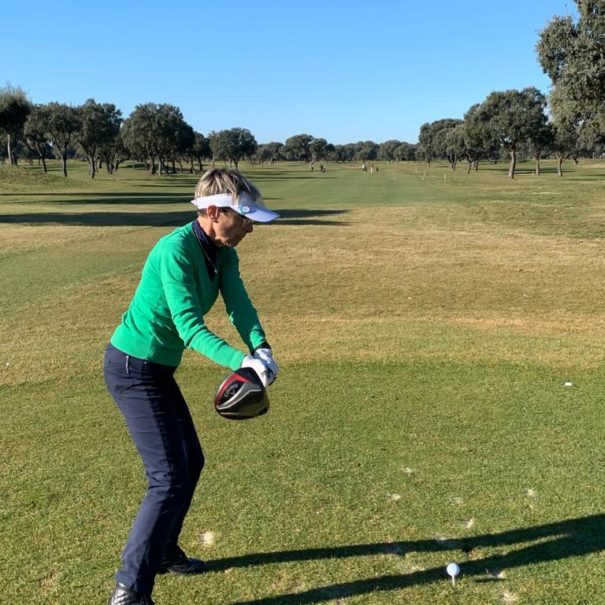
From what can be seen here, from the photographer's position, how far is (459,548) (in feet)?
14.0

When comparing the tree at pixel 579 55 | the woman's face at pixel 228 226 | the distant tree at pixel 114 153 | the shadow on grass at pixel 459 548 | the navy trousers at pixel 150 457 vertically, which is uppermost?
the distant tree at pixel 114 153

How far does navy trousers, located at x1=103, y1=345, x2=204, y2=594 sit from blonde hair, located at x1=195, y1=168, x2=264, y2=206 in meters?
1.01

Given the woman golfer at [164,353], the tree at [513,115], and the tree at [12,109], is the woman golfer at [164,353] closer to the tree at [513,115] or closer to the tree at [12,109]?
the tree at [12,109]

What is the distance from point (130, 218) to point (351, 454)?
2891cm

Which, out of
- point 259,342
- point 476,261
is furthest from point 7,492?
point 476,261

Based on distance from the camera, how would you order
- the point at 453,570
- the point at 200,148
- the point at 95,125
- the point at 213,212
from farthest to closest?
the point at 200,148, the point at 95,125, the point at 453,570, the point at 213,212

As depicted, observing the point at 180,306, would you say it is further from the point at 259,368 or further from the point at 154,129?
the point at 154,129

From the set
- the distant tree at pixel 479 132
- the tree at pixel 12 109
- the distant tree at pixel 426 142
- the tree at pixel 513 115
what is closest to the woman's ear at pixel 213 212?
the tree at pixel 12 109

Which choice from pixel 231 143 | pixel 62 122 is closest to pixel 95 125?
pixel 62 122

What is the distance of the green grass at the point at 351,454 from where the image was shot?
399 centimetres

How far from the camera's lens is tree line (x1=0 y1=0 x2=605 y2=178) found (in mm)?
19844

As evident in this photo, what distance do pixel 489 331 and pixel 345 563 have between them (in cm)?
694

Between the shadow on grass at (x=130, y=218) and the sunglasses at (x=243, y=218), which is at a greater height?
the sunglasses at (x=243, y=218)

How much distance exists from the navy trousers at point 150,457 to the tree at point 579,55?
64.5ft
